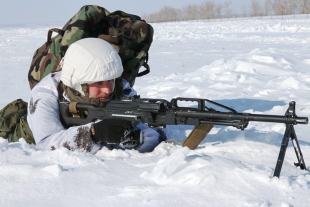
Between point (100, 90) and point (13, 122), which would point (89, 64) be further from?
point (13, 122)

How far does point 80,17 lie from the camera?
12.2 feet

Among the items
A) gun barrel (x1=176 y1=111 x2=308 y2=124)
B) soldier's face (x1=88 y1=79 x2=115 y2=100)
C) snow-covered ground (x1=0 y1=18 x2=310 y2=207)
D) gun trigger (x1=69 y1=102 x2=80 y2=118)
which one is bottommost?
snow-covered ground (x1=0 y1=18 x2=310 y2=207)

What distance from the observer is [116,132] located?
2.40 m

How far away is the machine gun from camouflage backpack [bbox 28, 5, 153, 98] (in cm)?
108

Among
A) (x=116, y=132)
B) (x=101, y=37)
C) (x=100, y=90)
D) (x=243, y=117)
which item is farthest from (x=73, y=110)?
(x=101, y=37)

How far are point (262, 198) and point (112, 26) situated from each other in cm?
261

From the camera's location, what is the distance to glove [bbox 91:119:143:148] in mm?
2400

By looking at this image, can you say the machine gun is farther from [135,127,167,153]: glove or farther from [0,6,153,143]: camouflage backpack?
[0,6,153,143]: camouflage backpack

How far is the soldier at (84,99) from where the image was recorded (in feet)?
8.13

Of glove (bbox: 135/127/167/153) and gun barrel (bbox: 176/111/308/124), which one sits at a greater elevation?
gun barrel (bbox: 176/111/308/124)

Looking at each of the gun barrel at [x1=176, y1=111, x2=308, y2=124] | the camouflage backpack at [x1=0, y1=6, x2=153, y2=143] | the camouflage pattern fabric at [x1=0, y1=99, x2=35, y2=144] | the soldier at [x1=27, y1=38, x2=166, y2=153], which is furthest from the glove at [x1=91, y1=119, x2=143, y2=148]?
the camouflage backpack at [x1=0, y1=6, x2=153, y2=143]

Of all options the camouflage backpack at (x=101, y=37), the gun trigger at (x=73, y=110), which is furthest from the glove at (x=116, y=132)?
the camouflage backpack at (x=101, y=37)

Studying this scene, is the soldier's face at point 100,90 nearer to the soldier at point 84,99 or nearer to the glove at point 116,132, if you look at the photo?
the soldier at point 84,99

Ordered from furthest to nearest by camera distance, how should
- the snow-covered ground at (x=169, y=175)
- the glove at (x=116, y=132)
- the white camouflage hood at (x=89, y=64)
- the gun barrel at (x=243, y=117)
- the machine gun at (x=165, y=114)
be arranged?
the white camouflage hood at (x=89, y=64)
the glove at (x=116, y=132)
the machine gun at (x=165, y=114)
the gun barrel at (x=243, y=117)
the snow-covered ground at (x=169, y=175)
